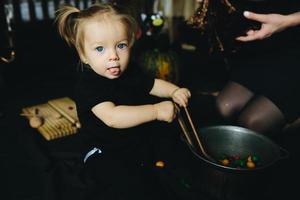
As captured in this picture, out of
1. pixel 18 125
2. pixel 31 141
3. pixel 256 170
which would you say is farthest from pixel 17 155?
pixel 256 170

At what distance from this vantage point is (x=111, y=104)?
1027 millimetres

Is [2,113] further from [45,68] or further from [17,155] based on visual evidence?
[45,68]

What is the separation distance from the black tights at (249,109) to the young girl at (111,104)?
0.38 m

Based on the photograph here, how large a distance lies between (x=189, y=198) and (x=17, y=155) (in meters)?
0.78

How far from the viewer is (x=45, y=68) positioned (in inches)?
101

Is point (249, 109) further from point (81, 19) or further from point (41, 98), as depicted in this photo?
point (41, 98)

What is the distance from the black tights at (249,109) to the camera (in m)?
1.26

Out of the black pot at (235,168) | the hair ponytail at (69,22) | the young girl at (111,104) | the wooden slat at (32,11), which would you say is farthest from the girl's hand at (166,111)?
the wooden slat at (32,11)

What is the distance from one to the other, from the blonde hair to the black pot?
455 millimetres

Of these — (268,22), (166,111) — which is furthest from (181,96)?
(268,22)

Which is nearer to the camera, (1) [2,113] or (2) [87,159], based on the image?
(2) [87,159]

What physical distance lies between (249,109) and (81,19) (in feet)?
2.61

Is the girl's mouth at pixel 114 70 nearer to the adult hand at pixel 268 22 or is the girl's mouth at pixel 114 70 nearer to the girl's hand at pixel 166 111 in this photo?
the girl's hand at pixel 166 111

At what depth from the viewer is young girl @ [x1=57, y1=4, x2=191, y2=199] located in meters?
0.98
